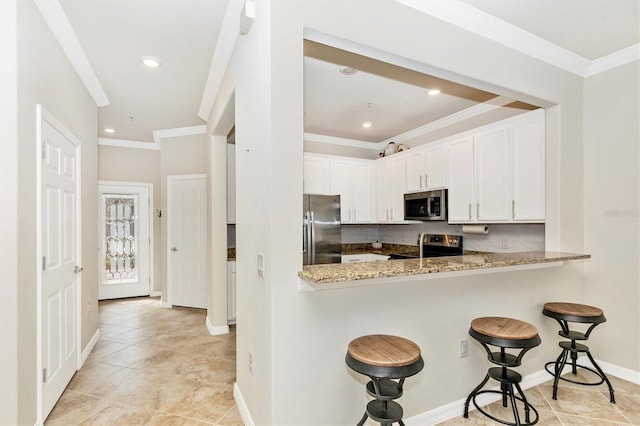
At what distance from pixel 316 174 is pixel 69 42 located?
297 cm

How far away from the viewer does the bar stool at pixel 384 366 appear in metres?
1.61

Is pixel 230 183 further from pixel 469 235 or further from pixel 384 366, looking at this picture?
pixel 384 366

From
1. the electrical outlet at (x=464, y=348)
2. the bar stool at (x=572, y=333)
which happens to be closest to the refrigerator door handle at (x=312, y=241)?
the electrical outlet at (x=464, y=348)

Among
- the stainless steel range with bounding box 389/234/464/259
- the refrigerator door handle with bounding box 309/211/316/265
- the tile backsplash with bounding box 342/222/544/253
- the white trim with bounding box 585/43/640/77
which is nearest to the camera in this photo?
the white trim with bounding box 585/43/640/77

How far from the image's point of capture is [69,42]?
8.73 ft

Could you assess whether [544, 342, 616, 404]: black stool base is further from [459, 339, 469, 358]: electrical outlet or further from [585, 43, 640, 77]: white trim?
[585, 43, 640, 77]: white trim

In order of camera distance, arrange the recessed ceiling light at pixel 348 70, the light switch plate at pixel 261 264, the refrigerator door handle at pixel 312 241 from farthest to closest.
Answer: the refrigerator door handle at pixel 312 241
the recessed ceiling light at pixel 348 70
the light switch plate at pixel 261 264

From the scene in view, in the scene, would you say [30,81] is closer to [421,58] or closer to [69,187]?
[69,187]

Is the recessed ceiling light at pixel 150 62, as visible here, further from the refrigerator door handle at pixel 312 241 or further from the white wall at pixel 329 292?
the refrigerator door handle at pixel 312 241

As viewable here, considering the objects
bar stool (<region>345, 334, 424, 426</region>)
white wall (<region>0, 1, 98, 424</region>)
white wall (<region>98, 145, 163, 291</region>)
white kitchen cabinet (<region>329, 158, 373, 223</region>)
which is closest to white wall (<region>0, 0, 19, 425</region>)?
white wall (<region>0, 1, 98, 424</region>)

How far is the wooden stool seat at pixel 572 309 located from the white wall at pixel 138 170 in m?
5.51

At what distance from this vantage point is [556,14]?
2.35 metres

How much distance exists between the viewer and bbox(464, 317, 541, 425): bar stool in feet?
6.66

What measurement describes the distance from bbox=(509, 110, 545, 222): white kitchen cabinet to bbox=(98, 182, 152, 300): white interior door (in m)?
5.76
